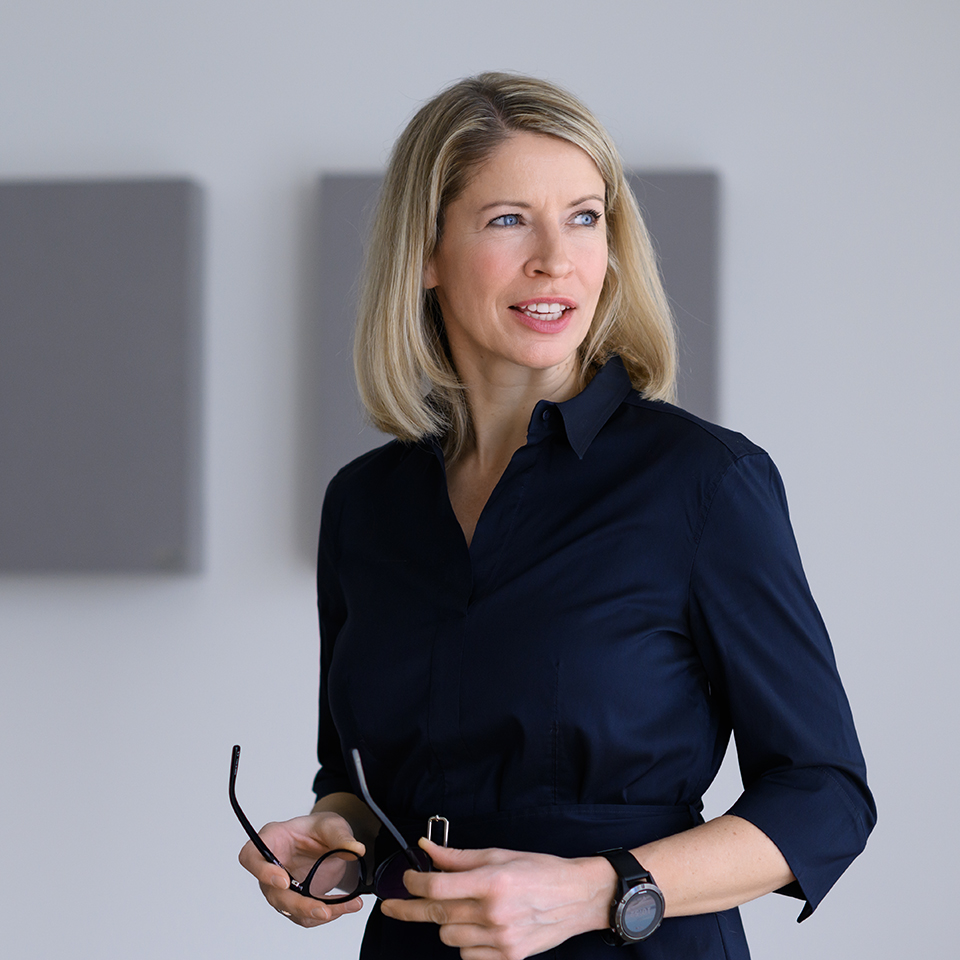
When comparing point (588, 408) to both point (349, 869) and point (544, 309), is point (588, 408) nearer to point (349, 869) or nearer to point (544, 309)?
point (544, 309)

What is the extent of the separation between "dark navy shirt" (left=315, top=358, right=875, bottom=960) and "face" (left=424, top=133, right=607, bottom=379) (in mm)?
89

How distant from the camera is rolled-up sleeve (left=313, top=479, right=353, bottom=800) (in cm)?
153

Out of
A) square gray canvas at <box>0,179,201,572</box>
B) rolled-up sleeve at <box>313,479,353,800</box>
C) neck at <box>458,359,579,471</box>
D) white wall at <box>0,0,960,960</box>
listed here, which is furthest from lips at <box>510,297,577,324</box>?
square gray canvas at <box>0,179,201,572</box>

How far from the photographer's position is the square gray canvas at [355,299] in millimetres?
2596

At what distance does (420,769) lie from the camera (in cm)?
125

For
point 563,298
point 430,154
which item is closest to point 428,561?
point 563,298

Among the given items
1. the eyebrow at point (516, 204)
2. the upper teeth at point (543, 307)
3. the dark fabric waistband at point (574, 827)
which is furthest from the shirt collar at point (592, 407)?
the dark fabric waistband at point (574, 827)

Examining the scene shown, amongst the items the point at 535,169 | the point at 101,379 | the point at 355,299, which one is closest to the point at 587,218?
the point at 535,169

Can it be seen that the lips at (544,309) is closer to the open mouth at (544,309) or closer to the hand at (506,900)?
the open mouth at (544,309)

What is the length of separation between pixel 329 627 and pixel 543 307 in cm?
58

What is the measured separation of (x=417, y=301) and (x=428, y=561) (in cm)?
36

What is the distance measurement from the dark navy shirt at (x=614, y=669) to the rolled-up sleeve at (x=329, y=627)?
211 mm

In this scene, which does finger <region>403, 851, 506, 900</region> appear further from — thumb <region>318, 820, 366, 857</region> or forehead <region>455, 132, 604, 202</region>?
forehead <region>455, 132, 604, 202</region>

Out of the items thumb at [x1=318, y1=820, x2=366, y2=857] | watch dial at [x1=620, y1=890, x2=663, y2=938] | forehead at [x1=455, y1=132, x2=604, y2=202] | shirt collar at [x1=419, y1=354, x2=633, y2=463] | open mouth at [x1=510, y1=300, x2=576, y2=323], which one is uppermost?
forehead at [x1=455, y1=132, x2=604, y2=202]
